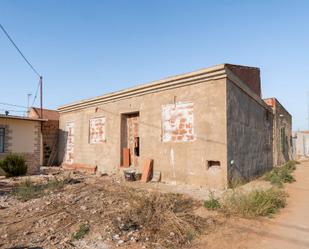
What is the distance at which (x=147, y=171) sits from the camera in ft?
33.0

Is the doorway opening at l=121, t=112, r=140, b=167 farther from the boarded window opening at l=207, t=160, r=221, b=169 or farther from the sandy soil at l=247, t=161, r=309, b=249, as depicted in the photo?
the sandy soil at l=247, t=161, r=309, b=249

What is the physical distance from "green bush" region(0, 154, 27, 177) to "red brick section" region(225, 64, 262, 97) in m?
11.5

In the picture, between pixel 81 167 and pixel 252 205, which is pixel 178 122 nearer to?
pixel 252 205

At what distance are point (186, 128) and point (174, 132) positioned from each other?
539mm

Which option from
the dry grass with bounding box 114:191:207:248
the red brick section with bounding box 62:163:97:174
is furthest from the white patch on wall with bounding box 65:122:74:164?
the dry grass with bounding box 114:191:207:248

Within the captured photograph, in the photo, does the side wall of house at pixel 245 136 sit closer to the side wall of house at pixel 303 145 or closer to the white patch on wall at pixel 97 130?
the white patch on wall at pixel 97 130

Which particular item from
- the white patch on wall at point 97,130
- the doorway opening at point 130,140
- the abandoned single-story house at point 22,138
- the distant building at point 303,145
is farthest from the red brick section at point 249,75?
the distant building at point 303,145

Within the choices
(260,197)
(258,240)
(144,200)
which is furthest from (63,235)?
(260,197)

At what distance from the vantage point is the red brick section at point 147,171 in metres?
10.0

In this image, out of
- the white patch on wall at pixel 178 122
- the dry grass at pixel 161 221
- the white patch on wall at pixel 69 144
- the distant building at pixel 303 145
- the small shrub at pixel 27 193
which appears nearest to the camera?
the dry grass at pixel 161 221

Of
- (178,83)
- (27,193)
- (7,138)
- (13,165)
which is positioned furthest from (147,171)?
(7,138)

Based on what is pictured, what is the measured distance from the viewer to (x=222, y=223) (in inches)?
205

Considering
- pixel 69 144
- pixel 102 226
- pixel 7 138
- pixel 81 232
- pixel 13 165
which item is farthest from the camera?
pixel 69 144

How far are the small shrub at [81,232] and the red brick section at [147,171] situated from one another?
520cm
